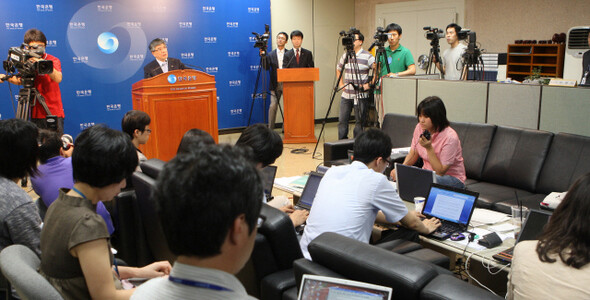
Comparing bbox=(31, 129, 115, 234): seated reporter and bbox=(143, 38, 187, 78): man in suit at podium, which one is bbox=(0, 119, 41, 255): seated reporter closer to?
bbox=(31, 129, 115, 234): seated reporter

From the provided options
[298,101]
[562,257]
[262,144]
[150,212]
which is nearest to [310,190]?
[262,144]

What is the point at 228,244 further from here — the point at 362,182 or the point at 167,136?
the point at 167,136

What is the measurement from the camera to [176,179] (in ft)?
3.04

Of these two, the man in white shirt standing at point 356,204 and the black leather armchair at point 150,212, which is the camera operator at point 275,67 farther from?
the man in white shirt standing at point 356,204

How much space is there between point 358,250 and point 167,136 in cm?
407

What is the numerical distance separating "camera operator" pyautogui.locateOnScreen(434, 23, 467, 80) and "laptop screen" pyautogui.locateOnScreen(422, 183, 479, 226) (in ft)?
13.6

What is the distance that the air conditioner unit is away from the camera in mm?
6805

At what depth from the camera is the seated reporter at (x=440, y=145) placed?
12.1ft

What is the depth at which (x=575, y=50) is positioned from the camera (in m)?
6.91

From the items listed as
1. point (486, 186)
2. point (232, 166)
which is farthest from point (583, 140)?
point (232, 166)

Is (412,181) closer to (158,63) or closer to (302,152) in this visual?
(302,152)

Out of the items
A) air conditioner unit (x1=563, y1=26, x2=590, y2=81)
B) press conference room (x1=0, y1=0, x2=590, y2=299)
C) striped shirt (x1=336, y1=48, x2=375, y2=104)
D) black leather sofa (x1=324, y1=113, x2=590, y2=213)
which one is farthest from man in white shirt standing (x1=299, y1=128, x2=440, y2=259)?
air conditioner unit (x1=563, y1=26, x2=590, y2=81)

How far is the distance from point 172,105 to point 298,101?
2.40 m

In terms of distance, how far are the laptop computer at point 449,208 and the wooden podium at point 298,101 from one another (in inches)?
188
